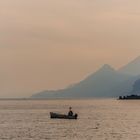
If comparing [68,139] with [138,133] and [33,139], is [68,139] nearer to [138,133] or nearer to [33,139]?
[33,139]

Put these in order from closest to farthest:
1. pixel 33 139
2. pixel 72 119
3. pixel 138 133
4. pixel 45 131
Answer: pixel 33 139 < pixel 138 133 < pixel 45 131 < pixel 72 119

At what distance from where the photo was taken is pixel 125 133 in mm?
76062

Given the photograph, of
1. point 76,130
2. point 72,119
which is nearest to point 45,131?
point 76,130

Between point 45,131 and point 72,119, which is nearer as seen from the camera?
point 45,131

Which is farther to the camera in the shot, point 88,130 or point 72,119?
point 72,119

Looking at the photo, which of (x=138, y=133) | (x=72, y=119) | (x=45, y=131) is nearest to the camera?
(x=138, y=133)

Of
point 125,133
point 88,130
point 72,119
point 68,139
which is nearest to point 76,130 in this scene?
point 88,130

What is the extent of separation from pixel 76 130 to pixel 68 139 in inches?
607

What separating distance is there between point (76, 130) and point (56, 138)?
532 inches

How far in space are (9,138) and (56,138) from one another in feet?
19.2

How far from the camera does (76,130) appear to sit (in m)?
83.4

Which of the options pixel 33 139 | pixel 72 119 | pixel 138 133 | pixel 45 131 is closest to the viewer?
pixel 33 139

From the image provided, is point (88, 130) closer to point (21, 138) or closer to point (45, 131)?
point (45, 131)

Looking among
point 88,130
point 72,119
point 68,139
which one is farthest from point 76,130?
point 72,119
